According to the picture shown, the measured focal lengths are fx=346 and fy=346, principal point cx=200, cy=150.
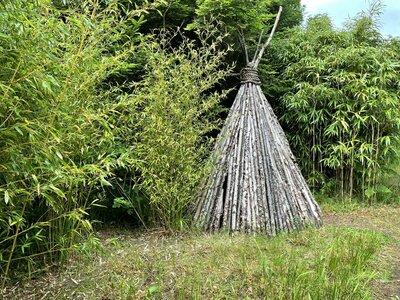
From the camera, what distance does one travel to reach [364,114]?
3.96m

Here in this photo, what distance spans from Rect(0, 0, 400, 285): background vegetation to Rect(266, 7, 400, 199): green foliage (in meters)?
0.02

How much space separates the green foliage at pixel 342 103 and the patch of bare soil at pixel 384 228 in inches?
11.7

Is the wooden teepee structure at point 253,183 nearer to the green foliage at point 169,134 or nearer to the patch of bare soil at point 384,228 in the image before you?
the green foliage at point 169,134

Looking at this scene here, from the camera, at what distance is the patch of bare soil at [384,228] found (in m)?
1.99

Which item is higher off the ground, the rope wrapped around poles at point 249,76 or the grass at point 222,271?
the rope wrapped around poles at point 249,76

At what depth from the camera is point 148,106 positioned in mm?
2717

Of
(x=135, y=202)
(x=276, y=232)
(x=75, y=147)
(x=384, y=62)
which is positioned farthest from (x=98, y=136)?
(x=384, y=62)

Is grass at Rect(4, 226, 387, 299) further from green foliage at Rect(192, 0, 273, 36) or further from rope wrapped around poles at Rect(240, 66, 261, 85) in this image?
green foliage at Rect(192, 0, 273, 36)

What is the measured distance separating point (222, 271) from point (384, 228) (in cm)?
206

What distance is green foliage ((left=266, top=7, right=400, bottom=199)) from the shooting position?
391cm

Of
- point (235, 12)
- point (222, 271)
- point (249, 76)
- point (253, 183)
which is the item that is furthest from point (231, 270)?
point (235, 12)

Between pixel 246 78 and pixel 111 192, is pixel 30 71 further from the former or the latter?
pixel 246 78

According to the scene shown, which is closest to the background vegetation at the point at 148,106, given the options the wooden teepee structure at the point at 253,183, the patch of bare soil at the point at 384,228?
the wooden teepee structure at the point at 253,183

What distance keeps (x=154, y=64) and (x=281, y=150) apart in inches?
52.4
